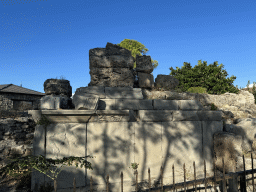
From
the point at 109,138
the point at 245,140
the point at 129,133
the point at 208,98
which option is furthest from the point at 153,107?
the point at 208,98

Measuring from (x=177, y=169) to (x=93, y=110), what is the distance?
95.8 inches

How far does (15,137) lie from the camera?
4875mm

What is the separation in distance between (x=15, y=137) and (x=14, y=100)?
12.5 meters

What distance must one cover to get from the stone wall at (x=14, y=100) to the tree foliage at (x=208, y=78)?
13.4 m

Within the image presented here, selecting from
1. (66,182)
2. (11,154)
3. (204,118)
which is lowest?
(66,182)

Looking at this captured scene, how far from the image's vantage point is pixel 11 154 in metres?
4.42

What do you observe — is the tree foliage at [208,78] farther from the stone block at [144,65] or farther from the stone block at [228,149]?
the stone block at [228,149]

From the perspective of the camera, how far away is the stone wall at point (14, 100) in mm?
14102

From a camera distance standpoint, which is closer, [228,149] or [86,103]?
[86,103]

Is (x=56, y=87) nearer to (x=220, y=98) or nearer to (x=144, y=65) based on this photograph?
(x=144, y=65)

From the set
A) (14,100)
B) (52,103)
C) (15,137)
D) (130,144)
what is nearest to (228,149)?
(130,144)

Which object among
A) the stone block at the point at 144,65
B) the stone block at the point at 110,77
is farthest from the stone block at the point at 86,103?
the stone block at the point at 144,65

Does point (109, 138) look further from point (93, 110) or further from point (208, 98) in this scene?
point (208, 98)

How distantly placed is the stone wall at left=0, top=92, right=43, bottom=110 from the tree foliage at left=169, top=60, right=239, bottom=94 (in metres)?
13.4
